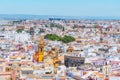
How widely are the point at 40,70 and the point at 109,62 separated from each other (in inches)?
286

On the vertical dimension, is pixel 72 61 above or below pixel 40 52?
below

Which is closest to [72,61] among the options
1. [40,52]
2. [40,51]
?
[40,51]

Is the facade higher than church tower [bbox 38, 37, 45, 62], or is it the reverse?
church tower [bbox 38, 37, 45, 62]

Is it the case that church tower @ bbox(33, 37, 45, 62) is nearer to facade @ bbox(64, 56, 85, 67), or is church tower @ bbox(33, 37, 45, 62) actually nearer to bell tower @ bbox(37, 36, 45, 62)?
bell tower @ bbox(37, 36, 45, 62)

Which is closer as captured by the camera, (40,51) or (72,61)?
(40,51)

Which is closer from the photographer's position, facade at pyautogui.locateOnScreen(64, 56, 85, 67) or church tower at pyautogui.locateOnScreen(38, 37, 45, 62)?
church tower at pyautogui.locateOnScreen(38, 37, 45, 62)

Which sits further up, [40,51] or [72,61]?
[40,51]

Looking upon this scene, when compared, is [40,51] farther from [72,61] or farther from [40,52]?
[72,61]

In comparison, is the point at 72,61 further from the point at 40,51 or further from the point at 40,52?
the point at 40,52

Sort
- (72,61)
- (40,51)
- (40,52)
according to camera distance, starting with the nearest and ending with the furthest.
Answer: (40,52) → (40,51) → (72,61)

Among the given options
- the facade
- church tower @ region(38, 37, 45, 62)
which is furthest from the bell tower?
the facade

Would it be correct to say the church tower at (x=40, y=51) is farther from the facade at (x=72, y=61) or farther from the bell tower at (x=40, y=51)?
the facade at (x=72, y=61)

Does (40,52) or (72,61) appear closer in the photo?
(40,52)

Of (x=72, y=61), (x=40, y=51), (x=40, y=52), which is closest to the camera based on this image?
(x=40, y=52)
